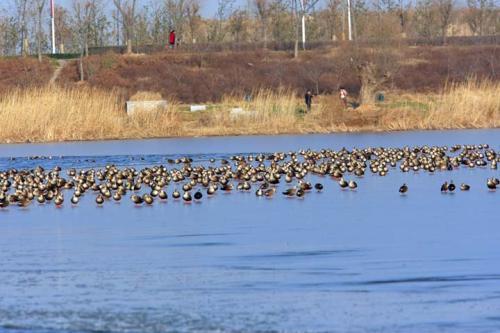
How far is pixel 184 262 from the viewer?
1295 centimetres

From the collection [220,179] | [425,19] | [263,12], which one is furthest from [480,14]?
[220,179]

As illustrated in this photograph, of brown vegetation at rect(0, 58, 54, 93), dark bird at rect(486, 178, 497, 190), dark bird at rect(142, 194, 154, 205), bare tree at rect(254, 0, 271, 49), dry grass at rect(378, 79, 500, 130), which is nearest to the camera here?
dark bird at rect(142, 194, 154, 205)

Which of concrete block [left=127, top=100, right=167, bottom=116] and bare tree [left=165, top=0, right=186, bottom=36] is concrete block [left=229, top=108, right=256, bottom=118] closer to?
concrete block [left=127, top=100, right=167, bottom=116]

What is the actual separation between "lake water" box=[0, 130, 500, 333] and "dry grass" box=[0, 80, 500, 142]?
20508 millimetres

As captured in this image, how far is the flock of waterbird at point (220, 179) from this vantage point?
1947 cm

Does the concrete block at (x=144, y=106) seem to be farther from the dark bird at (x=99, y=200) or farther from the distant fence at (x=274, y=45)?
the distant fence at (x=274, y=45)

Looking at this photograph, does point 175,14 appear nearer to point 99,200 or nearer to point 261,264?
point 99,200

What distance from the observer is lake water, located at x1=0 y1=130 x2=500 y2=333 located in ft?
33.0

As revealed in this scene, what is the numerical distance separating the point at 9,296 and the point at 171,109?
3224cm

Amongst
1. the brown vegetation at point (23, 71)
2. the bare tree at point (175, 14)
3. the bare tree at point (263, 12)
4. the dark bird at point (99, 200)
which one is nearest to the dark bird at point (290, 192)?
the dark bird at point (99, 200)

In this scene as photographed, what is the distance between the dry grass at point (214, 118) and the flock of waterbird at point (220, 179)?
42.2ft

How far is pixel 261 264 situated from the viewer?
1269cm

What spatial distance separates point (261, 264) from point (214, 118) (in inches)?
1255

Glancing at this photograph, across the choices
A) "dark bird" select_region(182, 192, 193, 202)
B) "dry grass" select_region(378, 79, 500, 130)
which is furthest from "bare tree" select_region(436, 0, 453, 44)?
"dark bird" select_region(182, 192, 193, 202)
